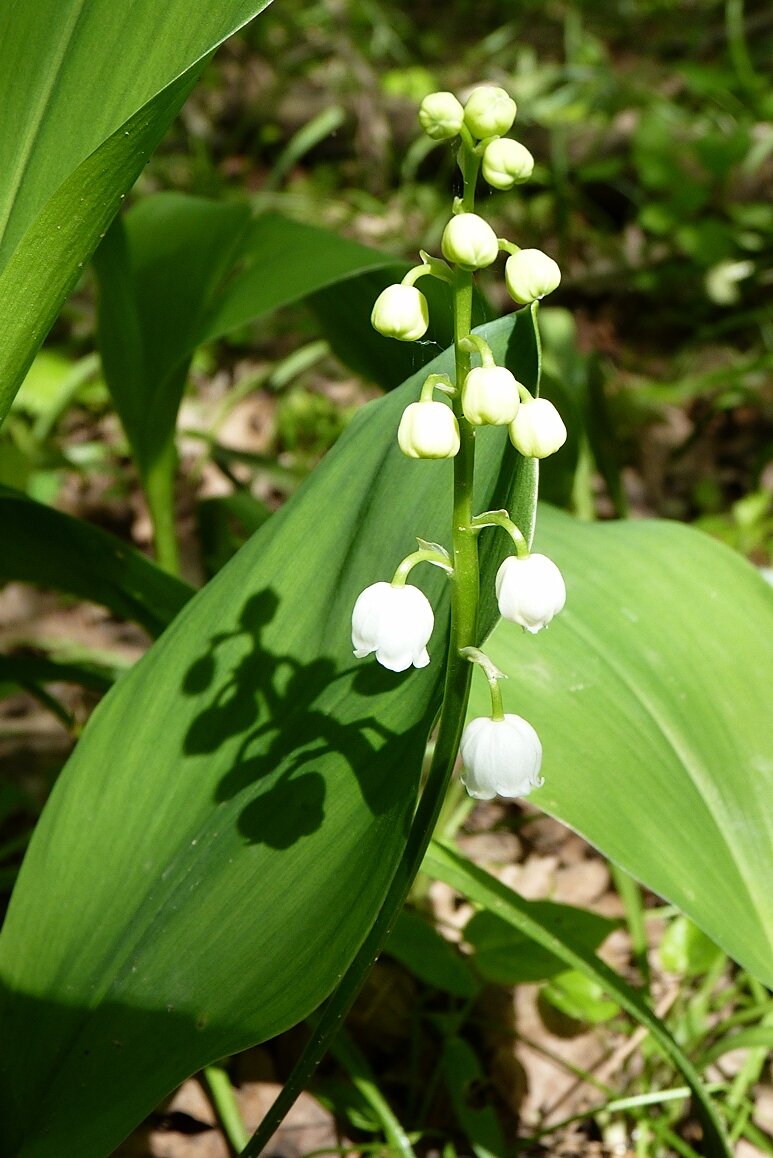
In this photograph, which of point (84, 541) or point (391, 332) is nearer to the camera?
point (391, 332)

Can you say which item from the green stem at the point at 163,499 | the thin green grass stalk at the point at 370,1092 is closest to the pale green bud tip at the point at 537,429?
the thin green grass stalk at the point at 370,1092

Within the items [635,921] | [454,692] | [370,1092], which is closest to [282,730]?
[454,692]

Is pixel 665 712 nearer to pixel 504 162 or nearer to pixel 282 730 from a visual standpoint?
pixel 282 730

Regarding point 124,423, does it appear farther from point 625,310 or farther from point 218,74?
point 218,74

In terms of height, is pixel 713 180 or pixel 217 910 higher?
pixel 713 180

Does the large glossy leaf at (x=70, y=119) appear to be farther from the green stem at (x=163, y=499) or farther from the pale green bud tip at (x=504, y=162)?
the green stem at (x=163, y=499)

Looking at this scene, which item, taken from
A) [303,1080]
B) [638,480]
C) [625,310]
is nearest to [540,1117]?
[303,1080]

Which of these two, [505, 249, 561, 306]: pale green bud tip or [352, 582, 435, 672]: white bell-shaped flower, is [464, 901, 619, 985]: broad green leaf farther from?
[505, 249, 561, 306]: pale green bud tip

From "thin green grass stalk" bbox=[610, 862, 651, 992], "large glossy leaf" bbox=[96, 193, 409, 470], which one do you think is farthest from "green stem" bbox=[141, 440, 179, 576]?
"thin green grass stalk" bbox=[610, 862, 651, 992]
